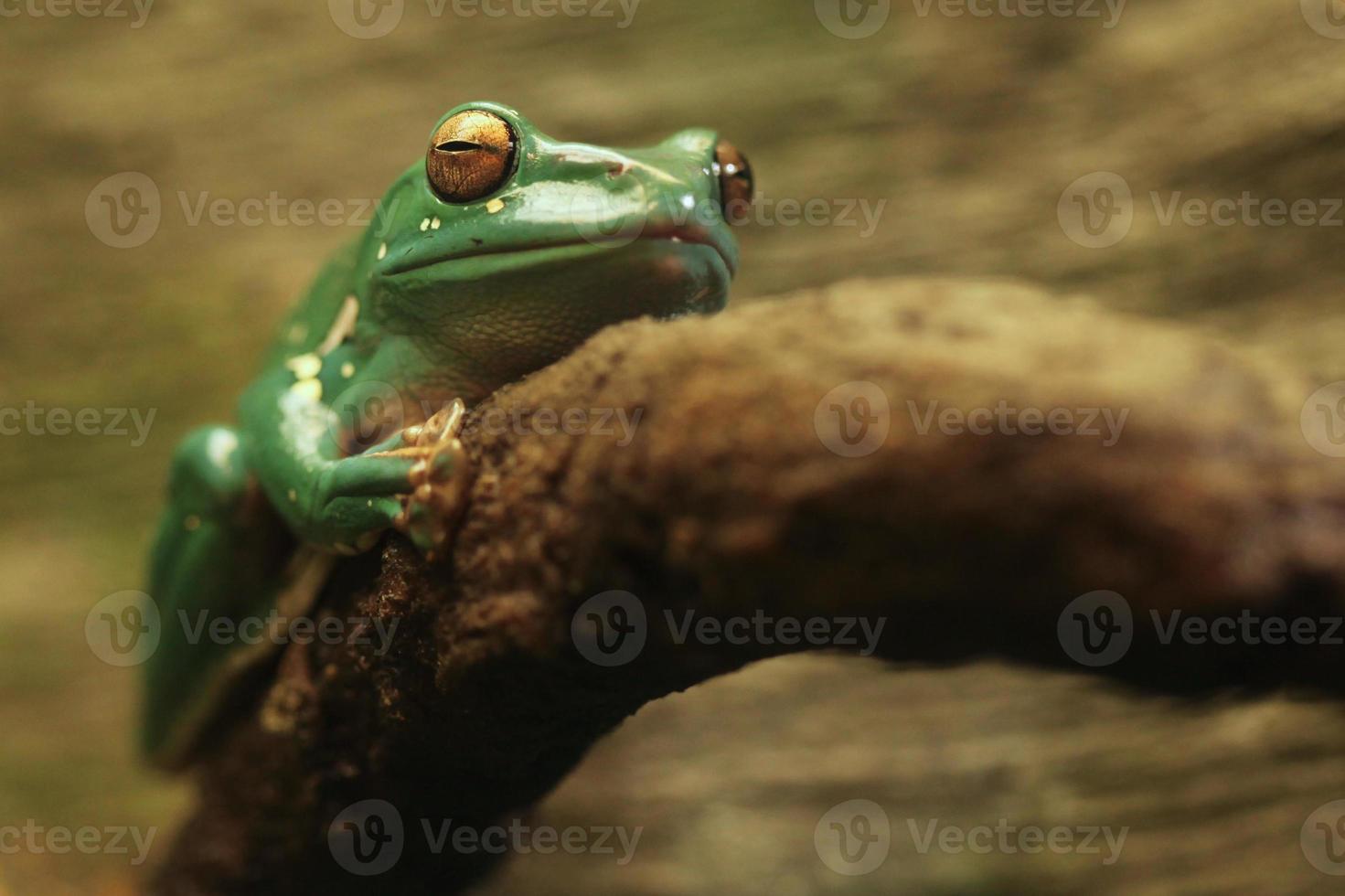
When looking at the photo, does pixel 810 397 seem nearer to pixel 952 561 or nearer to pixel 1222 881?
pixel 952 561

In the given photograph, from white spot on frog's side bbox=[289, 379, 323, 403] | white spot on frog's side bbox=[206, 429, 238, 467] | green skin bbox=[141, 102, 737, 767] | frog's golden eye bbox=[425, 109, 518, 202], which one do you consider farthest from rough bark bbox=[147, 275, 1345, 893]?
white spot on frog's side bbox=[206, 429, 238, 467]

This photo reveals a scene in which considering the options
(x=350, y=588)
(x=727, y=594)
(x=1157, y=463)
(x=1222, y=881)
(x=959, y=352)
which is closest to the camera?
(x=1157, y=463)

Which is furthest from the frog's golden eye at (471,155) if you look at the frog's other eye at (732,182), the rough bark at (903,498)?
the rough bark at (903,498)

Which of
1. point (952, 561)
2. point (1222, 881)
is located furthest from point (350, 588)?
point (1222, 881)

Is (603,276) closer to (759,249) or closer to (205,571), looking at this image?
(205,571)

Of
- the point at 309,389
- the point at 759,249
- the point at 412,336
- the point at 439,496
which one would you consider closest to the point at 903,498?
the point at 439,496

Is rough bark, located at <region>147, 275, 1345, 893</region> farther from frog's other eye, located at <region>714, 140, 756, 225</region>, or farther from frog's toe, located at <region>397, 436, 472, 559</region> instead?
frog's other eye, located at <region>714, 140, 756, 225</region>
